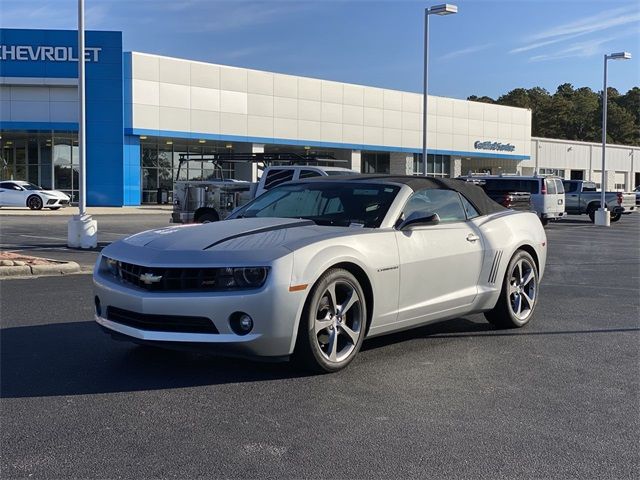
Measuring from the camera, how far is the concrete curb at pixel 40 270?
35.4 feet

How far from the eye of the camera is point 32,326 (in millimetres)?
7148

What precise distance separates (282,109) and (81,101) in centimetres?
3077

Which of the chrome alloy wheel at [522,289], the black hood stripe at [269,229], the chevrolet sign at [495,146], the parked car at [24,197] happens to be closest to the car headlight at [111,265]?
the black hood stripe at [269,229]

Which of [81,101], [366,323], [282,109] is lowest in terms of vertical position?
[366,323]

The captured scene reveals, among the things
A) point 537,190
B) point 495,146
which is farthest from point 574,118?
point 537,190

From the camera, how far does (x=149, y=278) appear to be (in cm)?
507

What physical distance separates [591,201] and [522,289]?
1072 inches

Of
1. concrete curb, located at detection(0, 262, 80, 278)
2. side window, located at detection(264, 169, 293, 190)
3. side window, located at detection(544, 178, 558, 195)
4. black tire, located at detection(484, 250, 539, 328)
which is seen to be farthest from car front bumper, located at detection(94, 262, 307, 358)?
side window, located at detection(544, 178, 558, 195)

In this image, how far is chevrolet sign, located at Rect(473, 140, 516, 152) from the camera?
5724 cm

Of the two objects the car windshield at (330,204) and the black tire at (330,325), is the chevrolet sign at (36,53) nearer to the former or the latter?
the car windshield at (330,204)

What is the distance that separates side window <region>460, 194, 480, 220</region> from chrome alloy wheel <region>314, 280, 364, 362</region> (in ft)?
6.60

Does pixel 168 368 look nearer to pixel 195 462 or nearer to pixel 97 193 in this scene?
pixel 195 462

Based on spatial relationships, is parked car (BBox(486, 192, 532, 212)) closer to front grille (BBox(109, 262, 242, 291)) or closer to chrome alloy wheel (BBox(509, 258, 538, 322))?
chrome alloy wheel (BBox(509, 258, 538, 322))

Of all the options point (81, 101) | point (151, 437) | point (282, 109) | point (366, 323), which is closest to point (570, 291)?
point (366, 323)
